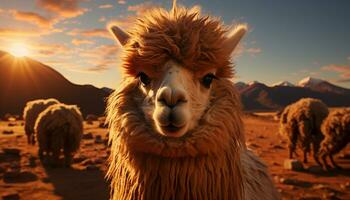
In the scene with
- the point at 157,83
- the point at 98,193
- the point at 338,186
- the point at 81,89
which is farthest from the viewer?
the point at 81,89

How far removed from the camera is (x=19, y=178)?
793 cm

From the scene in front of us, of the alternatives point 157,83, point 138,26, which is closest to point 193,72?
point 157,83

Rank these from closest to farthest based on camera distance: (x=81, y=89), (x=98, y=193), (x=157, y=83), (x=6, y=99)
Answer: (x=157, y=83), (x=98, y=193), (x=6, y=99), (x=81, y=89)

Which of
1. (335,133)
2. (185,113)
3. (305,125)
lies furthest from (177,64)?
(305,125)

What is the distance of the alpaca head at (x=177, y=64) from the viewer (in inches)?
87.7

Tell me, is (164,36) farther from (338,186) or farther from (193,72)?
(338,186)

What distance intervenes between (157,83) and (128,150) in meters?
0.66

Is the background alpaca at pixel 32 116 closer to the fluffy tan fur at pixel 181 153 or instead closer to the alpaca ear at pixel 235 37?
the fluffy tan fur at pixel 181 153

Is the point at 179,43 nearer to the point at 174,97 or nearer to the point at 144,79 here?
the point at 144,79

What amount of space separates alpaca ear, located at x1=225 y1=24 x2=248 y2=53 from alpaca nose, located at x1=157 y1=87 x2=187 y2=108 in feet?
2.76

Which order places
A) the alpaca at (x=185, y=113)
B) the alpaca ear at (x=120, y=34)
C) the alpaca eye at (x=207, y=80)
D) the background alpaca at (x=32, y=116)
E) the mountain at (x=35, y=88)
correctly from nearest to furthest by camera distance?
the alpaca at (x=185, y=113) → the alpaca eye at (x=207, y=80) → the alpaca ear at (x=120, y=34) → the background alpaca at (x=32, y=116) → the mountain at (x=35, y=88)

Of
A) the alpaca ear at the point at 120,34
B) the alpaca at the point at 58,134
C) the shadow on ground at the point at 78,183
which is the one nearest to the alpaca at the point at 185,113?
the alpaca ear at the point at 120,34

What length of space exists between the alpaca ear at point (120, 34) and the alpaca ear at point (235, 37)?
1019mm

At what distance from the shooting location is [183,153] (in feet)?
7.90
